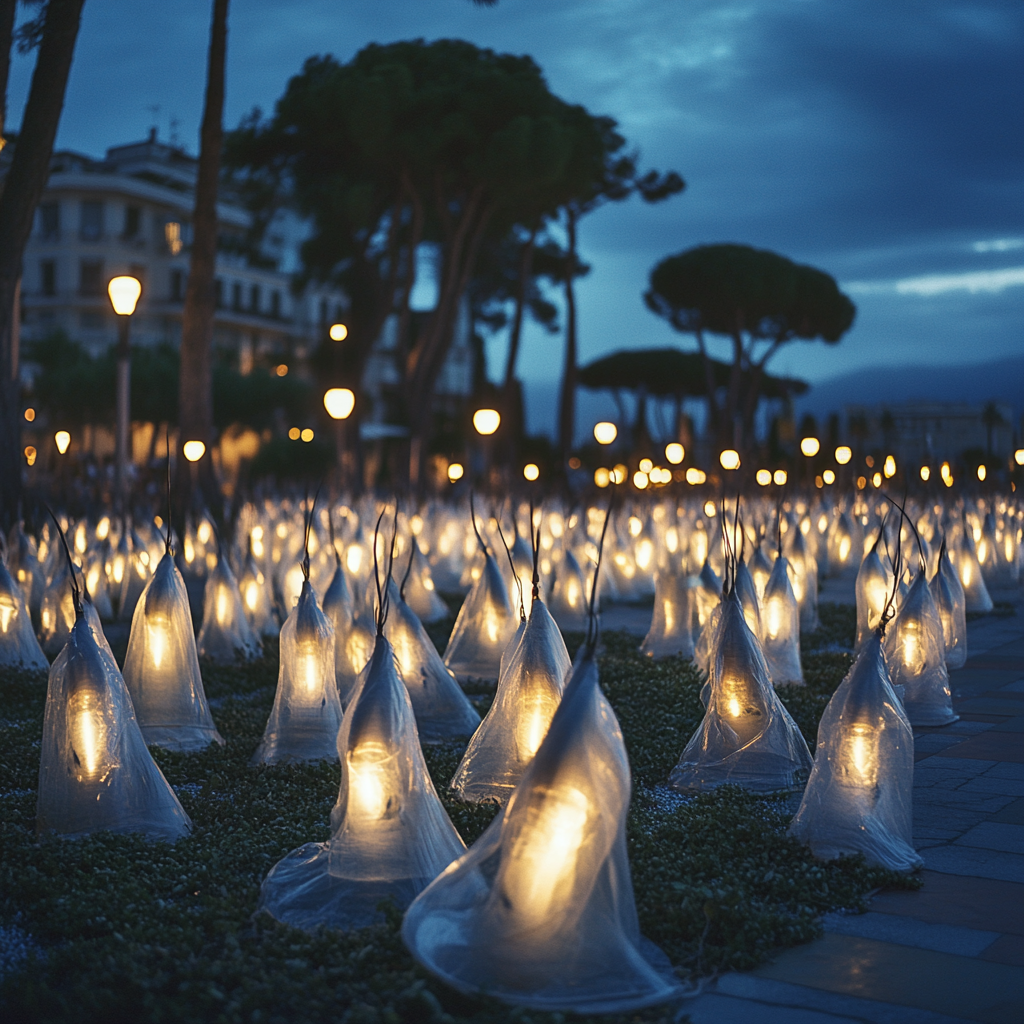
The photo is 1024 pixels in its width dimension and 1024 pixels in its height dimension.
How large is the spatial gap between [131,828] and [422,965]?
1843 millimetres

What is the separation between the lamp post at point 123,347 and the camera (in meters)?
11.0

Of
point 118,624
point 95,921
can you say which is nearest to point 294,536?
point 118,624

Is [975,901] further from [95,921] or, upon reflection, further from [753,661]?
[95,921]

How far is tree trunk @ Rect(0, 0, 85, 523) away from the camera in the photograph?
1260cm

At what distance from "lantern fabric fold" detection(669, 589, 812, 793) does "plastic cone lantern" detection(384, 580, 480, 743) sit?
1.52m

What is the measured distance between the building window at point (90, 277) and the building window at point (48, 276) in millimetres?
1083

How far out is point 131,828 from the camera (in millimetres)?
4492

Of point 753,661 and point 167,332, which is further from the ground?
point 167,332

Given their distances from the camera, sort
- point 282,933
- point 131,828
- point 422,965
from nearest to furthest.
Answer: point 422,965, point 282,933, point 131,828

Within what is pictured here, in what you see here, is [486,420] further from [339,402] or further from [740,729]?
[740,729]

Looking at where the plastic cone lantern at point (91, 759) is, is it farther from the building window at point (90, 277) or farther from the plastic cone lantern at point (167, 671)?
the building window at point (90, 277)

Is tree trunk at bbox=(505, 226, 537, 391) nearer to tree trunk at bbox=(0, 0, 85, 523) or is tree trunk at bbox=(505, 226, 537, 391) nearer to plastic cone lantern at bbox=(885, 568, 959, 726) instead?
tree trunk at bbox=(0, 0, 85, 523)

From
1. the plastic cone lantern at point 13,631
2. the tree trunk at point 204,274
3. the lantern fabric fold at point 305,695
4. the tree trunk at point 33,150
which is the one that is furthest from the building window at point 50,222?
the lantern fabric fold at point 305,695

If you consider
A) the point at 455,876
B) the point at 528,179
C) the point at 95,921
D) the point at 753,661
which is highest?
the point at 528,179
